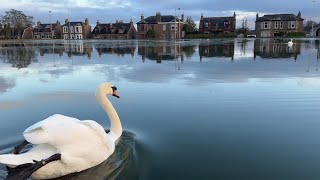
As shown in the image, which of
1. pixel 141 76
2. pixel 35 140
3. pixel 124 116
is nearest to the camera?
pixel 35 140

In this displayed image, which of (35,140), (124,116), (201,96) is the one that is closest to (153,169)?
(35,140)

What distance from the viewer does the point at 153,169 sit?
19.4 feet

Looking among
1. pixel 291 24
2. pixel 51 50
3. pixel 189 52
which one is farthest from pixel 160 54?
pixel 291 24

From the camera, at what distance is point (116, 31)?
11388 centimetres

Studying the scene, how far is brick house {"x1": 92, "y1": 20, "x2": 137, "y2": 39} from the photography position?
112 m

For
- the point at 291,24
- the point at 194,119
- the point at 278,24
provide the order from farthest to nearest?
the point at 278,24
the point at 291,24
the point at 194,119

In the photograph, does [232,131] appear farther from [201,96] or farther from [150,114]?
[201,96]

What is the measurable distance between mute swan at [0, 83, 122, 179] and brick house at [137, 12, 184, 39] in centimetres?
9478

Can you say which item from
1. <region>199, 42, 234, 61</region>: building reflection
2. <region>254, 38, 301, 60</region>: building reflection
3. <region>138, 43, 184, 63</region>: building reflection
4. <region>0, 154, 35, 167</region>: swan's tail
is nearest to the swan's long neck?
<region>0, 154, 35, 167</region>: swan's tail

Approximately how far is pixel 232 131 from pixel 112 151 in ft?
9.36

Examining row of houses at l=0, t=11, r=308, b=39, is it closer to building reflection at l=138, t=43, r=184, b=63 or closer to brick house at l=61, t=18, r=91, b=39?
brick house at l=61, t=18, r=91, b=39

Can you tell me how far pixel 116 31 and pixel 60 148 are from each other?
11107cm

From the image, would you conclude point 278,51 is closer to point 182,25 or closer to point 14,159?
point 14,159

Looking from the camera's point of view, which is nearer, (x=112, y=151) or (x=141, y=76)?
(x=112, y=151)
